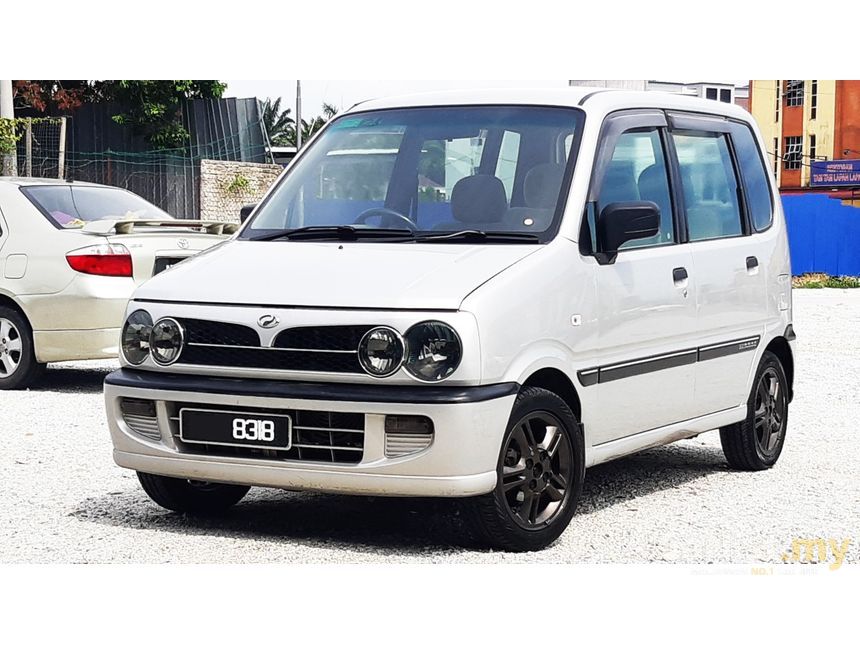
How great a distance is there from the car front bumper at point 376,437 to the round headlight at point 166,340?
112 mm

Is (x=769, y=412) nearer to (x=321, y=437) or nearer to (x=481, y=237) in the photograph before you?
(x=481, y=237)

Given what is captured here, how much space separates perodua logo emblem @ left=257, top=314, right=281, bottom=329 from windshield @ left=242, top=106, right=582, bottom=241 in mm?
840

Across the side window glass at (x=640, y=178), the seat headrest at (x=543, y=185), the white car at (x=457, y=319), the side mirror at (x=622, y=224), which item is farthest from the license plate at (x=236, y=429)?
the side window glass at (x=640, y=178)

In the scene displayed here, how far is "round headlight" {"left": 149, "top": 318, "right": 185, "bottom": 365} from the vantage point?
5832 mm

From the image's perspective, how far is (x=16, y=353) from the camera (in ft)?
38.1

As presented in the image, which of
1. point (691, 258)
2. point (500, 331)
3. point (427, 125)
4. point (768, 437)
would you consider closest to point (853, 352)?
point (768, 437)

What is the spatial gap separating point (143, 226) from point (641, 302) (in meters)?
5.99

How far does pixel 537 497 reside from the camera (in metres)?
5.85

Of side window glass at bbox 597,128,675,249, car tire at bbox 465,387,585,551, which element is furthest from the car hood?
side window glass at bbox 597,128,675,249

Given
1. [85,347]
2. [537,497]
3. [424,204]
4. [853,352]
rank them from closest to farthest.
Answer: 1. [537,497]
2. [424,204]
3. [85,347]
4. [853,352]

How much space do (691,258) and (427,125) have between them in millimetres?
1552

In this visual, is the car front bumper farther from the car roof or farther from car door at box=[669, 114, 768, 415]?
car door at box=[669, 114, 768, 415]

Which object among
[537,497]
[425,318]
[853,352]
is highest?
[425,318]

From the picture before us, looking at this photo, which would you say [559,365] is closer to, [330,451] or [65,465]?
[330,451]
